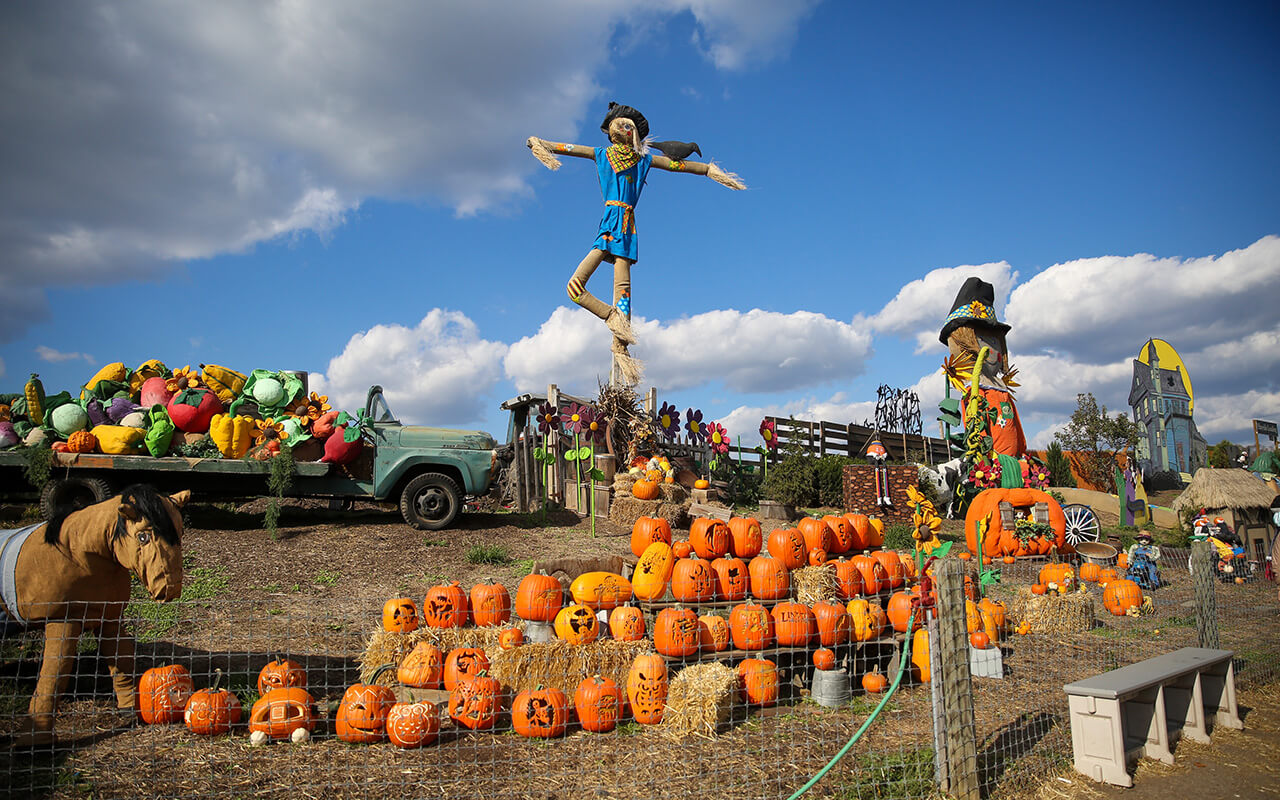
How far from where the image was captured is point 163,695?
167 inches

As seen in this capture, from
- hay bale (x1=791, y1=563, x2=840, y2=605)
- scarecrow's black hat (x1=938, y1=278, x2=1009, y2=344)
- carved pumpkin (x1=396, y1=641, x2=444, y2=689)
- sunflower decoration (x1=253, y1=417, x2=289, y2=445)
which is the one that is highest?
scarecrow's black hat (x1=938, y1=278, x2=1009, y2=344)

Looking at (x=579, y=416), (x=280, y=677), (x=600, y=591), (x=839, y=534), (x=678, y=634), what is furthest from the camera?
(x=579, y=416)

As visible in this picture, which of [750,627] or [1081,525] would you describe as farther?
[1081,525]

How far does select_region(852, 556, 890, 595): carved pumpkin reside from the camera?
5.91 meters

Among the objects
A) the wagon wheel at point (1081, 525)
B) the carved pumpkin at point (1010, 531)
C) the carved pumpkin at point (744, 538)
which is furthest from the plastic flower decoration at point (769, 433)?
the carved pumpkin at point (744, 538)

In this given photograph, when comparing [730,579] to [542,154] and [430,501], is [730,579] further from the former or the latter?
[542,154]

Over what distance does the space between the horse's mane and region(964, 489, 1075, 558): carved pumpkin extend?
9.18 metres

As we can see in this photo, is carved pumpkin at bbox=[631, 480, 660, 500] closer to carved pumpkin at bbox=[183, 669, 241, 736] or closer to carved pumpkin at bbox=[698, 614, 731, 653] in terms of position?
carved pumpkin at bbox=[698, 614, 731, 653]

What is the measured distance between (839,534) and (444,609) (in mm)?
3327

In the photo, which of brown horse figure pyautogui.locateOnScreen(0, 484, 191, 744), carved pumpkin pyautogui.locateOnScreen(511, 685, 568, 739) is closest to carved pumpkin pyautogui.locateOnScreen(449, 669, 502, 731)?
carved pumpkin pyautogui.locateOnScreen(511, 685, 568, 739)

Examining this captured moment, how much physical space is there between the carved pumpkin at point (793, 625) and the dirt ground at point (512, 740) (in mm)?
381

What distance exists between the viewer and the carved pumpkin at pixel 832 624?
502 centimetres

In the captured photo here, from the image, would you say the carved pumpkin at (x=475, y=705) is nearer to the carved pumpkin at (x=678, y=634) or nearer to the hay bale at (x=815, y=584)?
the carved pumpkin at (x=678, y=634)

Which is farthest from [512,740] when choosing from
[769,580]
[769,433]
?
[769,433]
